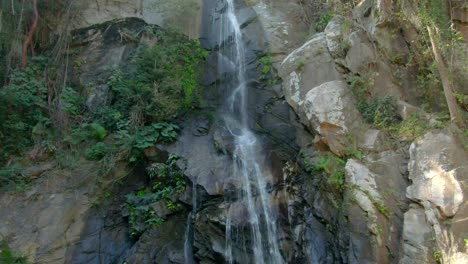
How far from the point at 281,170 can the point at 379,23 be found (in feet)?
13.5

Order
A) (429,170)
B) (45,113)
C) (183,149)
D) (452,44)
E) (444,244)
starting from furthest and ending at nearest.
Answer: (45,113) → (183,149) → (452,44) → (429,170) → (444,244)

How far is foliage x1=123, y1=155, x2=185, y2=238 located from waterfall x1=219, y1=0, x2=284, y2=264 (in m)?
1.39

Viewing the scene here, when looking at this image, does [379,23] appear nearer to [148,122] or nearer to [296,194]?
[296,194]

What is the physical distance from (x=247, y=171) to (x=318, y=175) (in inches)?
69.5

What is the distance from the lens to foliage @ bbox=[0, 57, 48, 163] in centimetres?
984

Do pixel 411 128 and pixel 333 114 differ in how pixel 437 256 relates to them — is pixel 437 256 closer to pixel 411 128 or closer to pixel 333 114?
pixel 411 128

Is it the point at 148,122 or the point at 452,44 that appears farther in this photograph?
the point at 148,122

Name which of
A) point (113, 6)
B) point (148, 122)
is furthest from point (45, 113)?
point (113, 6)

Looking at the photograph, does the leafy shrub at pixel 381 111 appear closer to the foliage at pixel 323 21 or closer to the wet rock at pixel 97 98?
the foliage at pixel 323 21

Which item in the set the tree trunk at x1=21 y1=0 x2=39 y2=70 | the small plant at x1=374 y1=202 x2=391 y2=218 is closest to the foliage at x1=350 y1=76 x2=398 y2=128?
the small plant at x1=374 y1=202 x2=391 y2=218

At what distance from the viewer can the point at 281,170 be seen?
8836 mm

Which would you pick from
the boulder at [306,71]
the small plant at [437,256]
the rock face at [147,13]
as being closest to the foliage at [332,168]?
the boulder at [306,71]

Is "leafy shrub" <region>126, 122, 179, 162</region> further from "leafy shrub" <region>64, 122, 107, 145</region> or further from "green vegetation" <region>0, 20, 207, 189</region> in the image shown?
"leafy shrub" <region>64, 122, 107, 145</region>

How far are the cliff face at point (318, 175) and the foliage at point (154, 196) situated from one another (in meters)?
0.14
